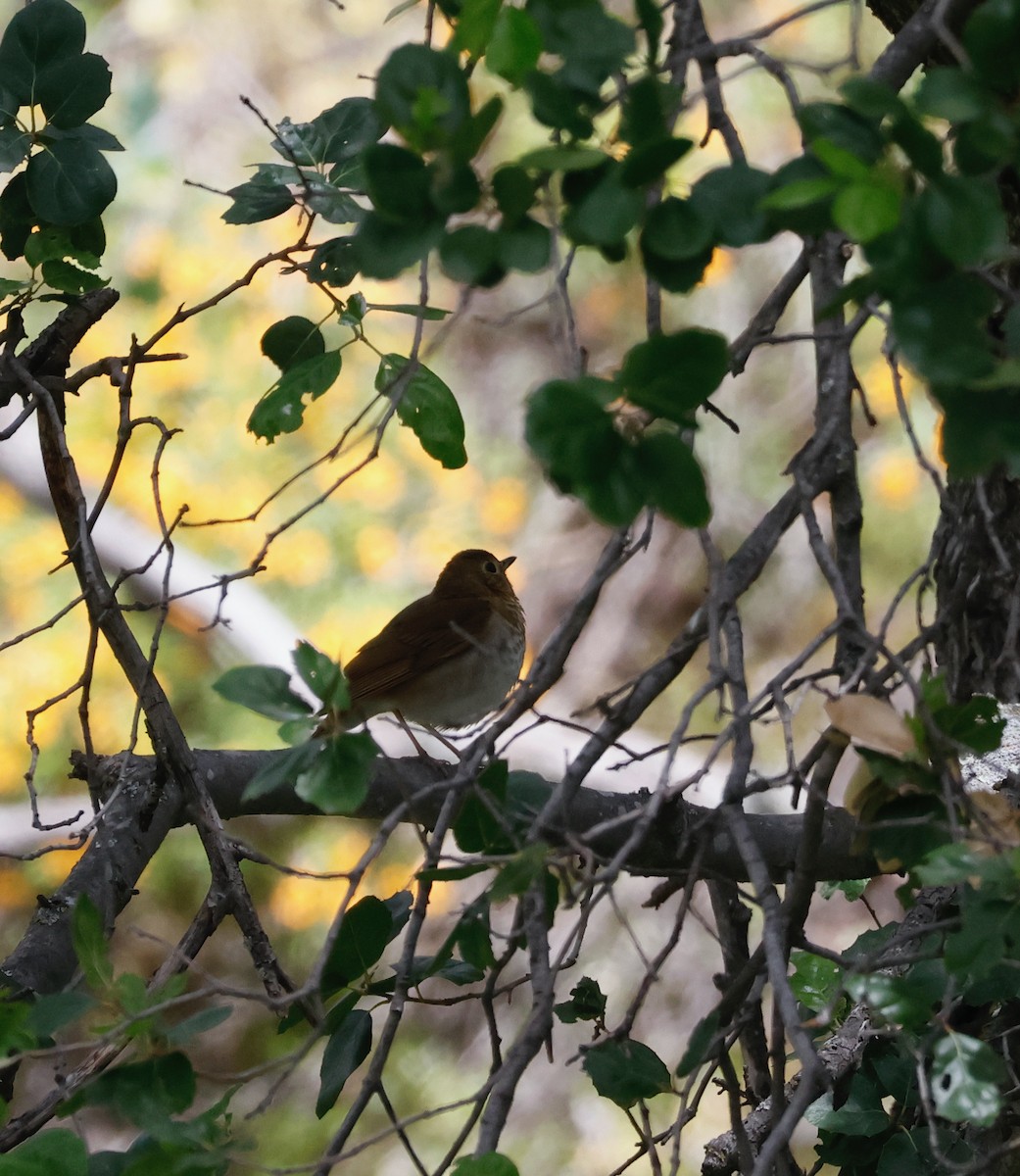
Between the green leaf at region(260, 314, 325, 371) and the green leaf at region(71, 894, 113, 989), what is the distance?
2.24 feet

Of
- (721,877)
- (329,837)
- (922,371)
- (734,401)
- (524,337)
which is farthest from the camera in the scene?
(524,337)

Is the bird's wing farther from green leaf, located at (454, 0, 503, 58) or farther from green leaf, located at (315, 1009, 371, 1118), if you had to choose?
green leaf, located at (454, 0, 503, 58)

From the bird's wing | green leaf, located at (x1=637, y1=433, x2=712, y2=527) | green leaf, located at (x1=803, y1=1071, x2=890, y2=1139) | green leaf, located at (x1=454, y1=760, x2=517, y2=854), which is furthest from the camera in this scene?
the bird's wing

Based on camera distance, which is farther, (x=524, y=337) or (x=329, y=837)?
(x=524, y=337)

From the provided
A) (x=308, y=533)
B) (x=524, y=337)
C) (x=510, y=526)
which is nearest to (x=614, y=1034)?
(x=308, y=533)

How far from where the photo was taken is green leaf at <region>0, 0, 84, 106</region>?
1.41 meters

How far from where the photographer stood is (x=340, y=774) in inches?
34.7

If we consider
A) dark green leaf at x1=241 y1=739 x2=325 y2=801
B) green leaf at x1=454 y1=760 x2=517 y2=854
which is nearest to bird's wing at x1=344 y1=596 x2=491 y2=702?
green leaf at x1=454 y1=760 x2=517 y2=854

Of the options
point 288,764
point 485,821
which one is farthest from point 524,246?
point 485,821

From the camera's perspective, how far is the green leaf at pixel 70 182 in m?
1.42

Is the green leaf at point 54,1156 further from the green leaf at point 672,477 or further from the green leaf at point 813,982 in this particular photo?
the green leaf at point 813,982

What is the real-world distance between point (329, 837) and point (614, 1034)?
2612 millimetres

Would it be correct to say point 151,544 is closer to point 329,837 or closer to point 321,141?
point 329,837

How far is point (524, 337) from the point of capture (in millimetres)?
4703
